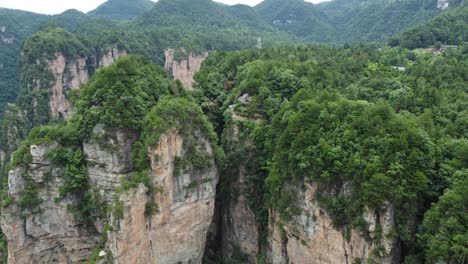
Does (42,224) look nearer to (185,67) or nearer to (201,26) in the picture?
(185,67)

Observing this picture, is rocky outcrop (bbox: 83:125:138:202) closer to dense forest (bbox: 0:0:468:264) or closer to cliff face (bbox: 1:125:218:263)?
cliff face (bbox: 1:125:218:263)

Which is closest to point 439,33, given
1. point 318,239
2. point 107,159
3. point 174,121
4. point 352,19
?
point 318,239

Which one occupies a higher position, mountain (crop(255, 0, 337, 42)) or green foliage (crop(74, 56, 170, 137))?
mountain (crop(255, 0, 337, 42))

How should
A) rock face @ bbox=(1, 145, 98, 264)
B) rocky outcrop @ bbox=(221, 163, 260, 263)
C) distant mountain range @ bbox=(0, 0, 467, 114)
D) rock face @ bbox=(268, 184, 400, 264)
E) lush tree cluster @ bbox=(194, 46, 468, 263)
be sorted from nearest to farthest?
1. lush tree cluster @ bbox=(194, 46, 468, 263)
2. rock face @ bbox=(268, 184, 400, 264)
3. rock face @ bbox=(1, 145, 98, 264)
4. rocky outcrop @ bbox=(221, 163, 260, 263)
5. distant mountain range @ bbox=(0, 0, 467, 114)

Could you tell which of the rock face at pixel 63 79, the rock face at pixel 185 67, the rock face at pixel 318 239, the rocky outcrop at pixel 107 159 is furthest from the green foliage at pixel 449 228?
the rock face at pixel 63 79

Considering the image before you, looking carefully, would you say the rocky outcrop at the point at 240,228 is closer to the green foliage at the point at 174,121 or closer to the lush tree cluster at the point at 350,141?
the lush tree cluster at the point at 350,141

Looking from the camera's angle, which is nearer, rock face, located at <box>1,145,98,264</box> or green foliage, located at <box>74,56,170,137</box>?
rock face, located at <box>1,145,98,264</box>

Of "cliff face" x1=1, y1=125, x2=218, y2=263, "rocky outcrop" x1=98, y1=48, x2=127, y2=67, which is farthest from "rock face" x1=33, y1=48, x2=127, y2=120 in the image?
"cliff face" x1=1, y1=125, x2=218, y2=263
